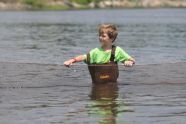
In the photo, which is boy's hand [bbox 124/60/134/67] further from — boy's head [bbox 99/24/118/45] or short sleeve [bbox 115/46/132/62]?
boy's head [bbox 99/24/118/45]

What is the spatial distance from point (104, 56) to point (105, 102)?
2.77m

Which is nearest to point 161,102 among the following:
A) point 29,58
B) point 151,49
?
point 29,58

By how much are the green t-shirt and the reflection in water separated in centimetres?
69

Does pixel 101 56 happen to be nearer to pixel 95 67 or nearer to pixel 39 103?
pixel 95 67

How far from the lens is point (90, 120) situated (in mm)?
13758

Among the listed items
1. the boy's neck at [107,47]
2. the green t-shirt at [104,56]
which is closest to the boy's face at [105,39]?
the boy's neck at [107,47]

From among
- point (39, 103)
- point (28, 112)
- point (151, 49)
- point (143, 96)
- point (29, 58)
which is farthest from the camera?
point (151, 49)

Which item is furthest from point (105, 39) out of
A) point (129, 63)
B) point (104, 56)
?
point (129, 63)

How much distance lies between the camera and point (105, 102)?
1614cm

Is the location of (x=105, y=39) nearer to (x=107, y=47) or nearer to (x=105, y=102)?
(x=107, y=47)

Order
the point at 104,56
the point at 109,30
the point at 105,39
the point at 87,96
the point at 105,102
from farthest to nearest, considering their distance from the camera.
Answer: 1. the point at 104,56
2. the point at 105,39
3. the point at 109,30
4. the point at 87,96
5. the point at 105,102

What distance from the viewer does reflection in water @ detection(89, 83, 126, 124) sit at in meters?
14.1

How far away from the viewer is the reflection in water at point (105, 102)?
14109 mm

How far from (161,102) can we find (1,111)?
3.50 metres
